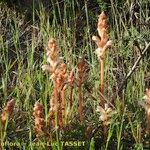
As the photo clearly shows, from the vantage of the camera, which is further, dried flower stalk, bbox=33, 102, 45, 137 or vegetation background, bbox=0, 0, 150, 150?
vegetation background, bbox=0, 0, 150, 150

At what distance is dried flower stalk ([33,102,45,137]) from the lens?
5.23 ft

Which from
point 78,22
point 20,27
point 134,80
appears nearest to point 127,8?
point 78,22

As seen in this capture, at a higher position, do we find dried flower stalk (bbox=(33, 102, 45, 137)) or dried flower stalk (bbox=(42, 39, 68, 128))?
dried flower stalk (bbox=(42, 39, 68, 128))

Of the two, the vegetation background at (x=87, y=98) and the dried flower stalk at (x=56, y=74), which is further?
the vegetation background at (x=87, y=98)

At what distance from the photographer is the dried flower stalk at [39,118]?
1.59m

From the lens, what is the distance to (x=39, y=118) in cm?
161

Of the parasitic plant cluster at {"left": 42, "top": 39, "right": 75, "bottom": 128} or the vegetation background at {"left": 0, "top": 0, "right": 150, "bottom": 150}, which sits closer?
the parasitic plant cluster at {"left": 42, "top": 39, "right": 75, "bottom": 128}

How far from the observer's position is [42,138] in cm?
171

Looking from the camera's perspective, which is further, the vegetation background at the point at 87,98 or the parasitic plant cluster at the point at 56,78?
the vegetation background at the point at 87,98

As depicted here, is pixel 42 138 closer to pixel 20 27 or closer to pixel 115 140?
pixel 115 140

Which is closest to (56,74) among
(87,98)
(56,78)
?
(56,78)

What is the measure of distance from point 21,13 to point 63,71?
2451mm

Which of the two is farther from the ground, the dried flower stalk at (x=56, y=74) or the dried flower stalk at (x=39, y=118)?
the dried flower stalk at (x=56, y=74)

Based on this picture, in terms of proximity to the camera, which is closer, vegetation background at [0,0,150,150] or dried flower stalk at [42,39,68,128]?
dried flower stalk at [42,39,68,128]
